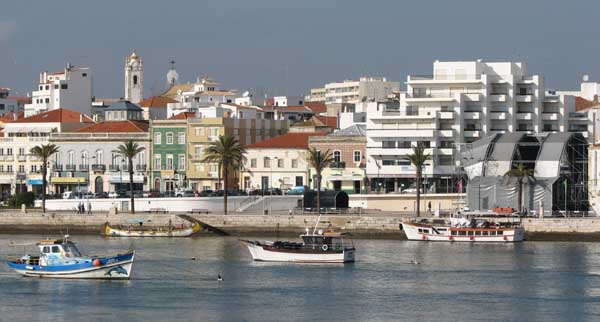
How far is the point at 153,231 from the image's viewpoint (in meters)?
107

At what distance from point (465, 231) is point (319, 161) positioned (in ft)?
53.8

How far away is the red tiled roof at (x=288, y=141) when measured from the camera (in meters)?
130

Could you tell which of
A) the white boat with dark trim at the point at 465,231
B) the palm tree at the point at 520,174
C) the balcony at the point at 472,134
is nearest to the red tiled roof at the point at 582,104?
the balcony at the point at 472,134

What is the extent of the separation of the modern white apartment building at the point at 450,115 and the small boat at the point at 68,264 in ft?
154

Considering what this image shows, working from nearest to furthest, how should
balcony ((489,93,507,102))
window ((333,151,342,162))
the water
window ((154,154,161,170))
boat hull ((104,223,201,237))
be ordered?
1. the water
2. boat hull ((104,223,201,237))
3. window ((333,151,342,162))
4. balcony ((489,93,507,102))
5. window ((154,154,161,170))

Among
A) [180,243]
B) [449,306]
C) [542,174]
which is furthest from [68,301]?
[542,174]

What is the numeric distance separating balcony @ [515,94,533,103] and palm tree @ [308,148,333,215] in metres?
15.3

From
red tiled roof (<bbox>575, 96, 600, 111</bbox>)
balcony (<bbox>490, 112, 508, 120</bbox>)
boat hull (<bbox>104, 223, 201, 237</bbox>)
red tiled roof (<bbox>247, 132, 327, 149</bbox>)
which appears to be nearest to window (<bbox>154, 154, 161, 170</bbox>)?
red tiled roof (<bbox>247, 132, 327, 149</bbox>)

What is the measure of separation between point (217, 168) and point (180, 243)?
3144 centimetres

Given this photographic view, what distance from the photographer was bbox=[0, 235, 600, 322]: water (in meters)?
67.4

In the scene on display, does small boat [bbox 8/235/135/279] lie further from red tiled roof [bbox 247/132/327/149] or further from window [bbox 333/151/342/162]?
red tiled roof [bbox 247/132/327/149]

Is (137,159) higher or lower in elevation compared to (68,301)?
higher

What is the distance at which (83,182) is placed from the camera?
438 ft

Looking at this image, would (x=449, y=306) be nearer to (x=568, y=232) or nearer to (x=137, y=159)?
(x=568, y=232)
